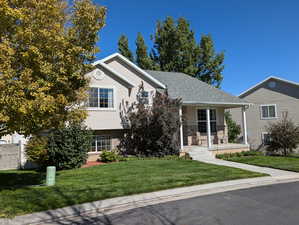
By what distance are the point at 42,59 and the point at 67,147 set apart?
259 inches

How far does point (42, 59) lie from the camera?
7.36 metres

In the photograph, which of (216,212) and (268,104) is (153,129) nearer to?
(216,212)

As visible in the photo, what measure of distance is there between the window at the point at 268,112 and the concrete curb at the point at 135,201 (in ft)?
58.7

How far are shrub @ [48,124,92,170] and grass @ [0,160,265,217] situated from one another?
5.48 ft

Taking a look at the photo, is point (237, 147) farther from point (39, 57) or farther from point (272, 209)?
point (39, 57)

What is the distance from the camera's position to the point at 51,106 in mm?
7008

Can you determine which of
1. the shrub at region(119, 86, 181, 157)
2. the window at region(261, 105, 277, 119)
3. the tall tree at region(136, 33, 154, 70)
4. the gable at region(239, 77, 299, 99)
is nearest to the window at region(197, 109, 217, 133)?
the shrub at region(119, 86, 181, 157)

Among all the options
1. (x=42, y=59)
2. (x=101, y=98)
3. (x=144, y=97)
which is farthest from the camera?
(x=144, y=97)

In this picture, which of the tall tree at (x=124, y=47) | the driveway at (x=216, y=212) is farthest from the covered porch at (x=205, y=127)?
the tall tree at (x=124, y=47)

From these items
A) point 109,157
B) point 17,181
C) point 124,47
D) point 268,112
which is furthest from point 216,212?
point 124,47

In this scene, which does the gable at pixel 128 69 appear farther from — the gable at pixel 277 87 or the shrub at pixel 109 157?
the gable at pixel 277 87

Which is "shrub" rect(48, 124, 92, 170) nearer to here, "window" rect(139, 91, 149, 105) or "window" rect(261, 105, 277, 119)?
"window" rect(139, 91, 149, 105)

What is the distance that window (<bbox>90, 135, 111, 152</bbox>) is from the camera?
16.4 meters

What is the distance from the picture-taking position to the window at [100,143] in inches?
645
